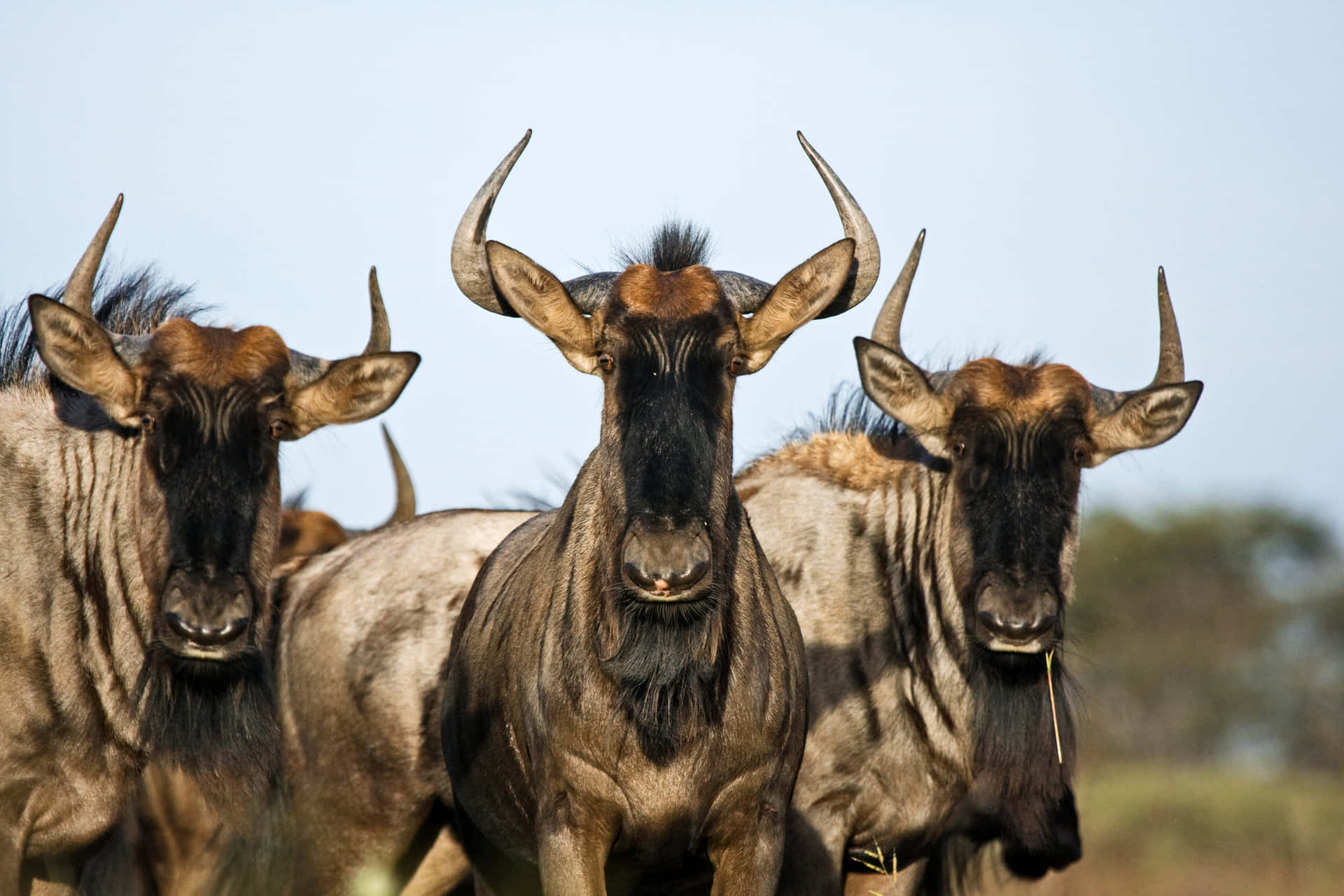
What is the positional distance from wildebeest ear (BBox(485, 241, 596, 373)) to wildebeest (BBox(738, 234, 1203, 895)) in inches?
82.4

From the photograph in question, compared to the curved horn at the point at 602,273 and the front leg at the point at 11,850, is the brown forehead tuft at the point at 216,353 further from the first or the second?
the front leg at the point at 11,850

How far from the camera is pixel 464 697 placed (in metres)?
7.86

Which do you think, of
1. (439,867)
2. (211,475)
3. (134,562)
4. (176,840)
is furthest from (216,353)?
(176,840)

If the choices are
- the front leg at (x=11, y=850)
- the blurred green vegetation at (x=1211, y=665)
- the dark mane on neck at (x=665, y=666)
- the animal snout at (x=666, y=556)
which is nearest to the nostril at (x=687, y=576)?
the animal snout at (x=666, y=556)

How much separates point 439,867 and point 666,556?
383cm

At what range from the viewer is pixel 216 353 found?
698cm

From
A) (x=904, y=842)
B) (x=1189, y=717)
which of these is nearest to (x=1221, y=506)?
(x=1189, y=717)

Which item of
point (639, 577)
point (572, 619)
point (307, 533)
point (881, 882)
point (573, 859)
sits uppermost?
point (639, 577)

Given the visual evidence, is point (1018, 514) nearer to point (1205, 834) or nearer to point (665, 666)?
point (665, 666)

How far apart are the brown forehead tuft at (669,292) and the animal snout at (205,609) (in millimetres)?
1886

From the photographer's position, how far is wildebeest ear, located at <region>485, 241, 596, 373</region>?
6742mm

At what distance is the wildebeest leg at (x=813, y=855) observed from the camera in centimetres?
804

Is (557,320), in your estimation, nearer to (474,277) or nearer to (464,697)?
(474,277)

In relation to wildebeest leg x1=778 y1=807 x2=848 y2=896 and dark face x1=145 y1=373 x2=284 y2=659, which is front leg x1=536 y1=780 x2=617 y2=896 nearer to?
dark face x1=145 y1=373 x2=284 y2=659
